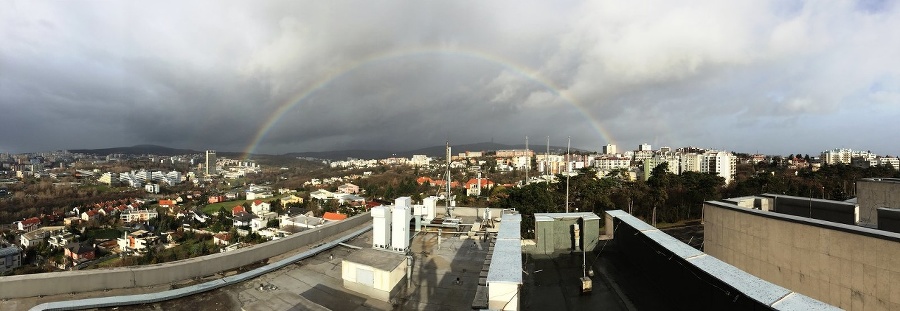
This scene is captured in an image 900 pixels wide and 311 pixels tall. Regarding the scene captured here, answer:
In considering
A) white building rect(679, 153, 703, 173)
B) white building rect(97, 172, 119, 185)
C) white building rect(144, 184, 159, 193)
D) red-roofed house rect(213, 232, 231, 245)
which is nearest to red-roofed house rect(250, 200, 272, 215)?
red-roofed house rect(213, 232, 231, 245)

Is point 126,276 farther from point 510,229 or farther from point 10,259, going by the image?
point 10,259

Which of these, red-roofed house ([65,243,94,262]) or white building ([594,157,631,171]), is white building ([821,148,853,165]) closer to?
white building ([594,157,631,171])

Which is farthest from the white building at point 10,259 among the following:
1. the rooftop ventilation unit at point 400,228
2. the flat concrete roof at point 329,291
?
the rooftop ventilation unit at point 400,228

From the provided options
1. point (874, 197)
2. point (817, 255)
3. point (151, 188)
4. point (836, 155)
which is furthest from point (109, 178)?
point (836, 155)

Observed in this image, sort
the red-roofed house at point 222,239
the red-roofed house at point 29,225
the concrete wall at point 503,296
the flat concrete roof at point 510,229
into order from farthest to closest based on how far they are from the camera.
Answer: the red-roofed house at point 29,225 → the red-roofed house at point 222,239 → the flat concrete roof at point 510,229 → the concrete wall at point 503,296

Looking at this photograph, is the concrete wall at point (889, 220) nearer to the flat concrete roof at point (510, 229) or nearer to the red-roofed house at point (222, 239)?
the flat concrete roof at point (510, 229)
